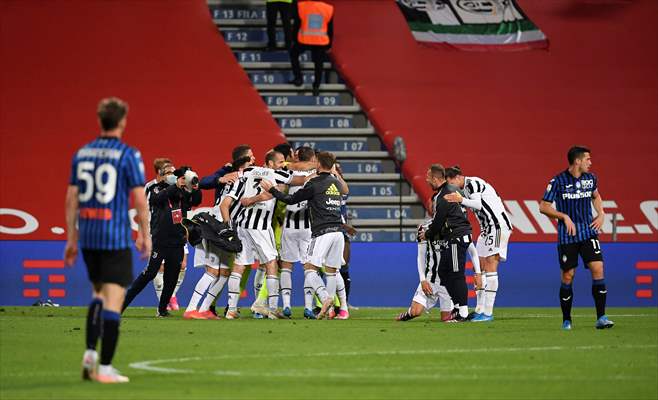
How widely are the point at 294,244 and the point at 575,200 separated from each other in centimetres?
447

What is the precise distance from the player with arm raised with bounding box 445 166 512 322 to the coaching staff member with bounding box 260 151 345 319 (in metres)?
1.54

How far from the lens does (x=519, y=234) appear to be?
84.4ft

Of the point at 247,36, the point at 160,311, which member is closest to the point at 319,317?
the point at 160,311

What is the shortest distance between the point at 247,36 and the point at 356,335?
16.0m

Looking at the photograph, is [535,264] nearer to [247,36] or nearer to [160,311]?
[160,311]

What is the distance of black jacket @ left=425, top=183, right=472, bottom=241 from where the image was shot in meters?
17.3

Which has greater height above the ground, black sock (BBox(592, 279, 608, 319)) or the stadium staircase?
the stadium staircase

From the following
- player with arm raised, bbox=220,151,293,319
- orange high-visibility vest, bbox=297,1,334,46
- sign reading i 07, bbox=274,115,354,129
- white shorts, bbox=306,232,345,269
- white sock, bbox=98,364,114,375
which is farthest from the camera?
sign reading i 07, bbox=274,115,354,129

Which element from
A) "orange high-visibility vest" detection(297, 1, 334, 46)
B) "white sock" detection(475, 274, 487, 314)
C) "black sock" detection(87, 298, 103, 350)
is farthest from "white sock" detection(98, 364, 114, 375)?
"orange high-visibility vest" detection(297, 1, 334, 46)

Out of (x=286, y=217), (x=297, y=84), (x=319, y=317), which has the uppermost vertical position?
(x=297, y=84)

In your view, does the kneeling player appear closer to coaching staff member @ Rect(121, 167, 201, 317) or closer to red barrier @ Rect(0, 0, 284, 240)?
coaching staff member @ Rect(121, 167, 201, 317)

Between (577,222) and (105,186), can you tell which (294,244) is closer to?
(577,222)

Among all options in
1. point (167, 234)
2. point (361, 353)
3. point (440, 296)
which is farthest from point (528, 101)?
point (361, 353)

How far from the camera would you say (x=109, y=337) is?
31.0 ft
